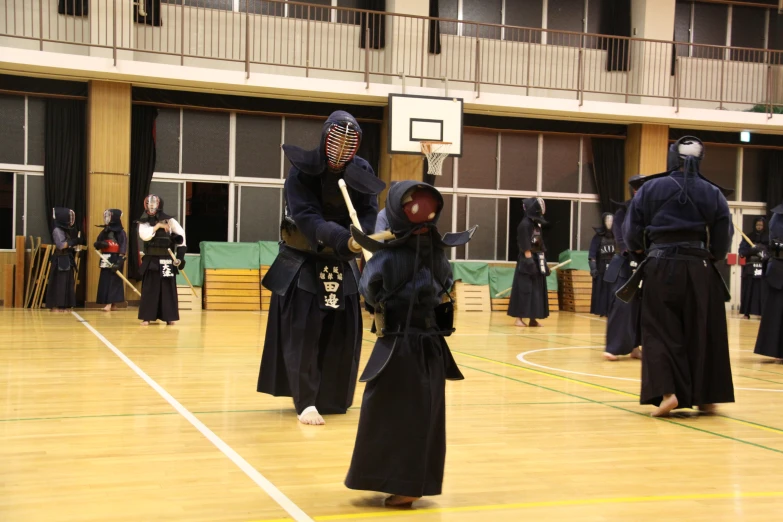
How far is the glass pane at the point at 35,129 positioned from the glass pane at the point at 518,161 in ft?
31.0

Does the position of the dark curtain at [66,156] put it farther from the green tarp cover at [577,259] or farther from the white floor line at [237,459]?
the green tarp cover at [577,259]

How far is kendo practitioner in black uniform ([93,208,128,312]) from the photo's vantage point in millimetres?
14992

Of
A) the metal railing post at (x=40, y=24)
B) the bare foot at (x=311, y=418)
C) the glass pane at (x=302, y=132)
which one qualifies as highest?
the metal railing post at (x=40, y=24)

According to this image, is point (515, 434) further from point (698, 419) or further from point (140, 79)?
point (140, 79)

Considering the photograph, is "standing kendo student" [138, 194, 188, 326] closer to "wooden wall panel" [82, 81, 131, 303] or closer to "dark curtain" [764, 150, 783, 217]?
"wooden wall panel" [82, 81, 131, 303]

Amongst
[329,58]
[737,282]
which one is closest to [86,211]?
[329,58]

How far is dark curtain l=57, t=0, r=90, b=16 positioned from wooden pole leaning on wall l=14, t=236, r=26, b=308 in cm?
430

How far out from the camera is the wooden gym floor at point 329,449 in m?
3.48

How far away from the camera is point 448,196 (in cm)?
1897

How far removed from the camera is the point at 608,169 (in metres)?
19.6

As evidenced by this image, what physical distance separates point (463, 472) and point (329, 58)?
14.9 m

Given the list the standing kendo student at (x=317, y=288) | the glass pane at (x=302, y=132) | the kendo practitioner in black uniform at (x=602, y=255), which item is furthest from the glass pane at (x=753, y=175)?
the standing kendo student at (x=317, y=288)

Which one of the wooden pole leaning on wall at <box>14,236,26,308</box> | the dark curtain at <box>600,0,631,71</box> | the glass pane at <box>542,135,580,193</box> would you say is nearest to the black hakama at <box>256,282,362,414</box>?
the wooden pole leaning on wall at <box>14,236,26,308</box>

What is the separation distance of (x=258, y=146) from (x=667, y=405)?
1333 centimetres
